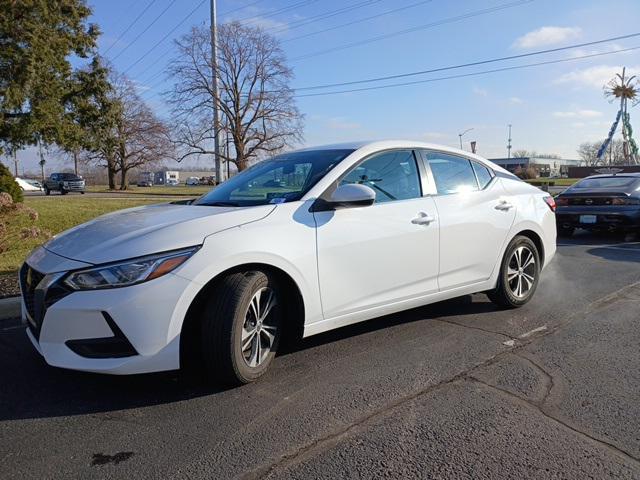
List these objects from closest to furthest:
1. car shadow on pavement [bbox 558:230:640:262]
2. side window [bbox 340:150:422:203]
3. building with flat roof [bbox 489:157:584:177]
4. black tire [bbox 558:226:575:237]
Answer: side window [bbox 340:150:422:203]
car shadow on pavement [bbox 558:230:640:262]
black tire [bbox 558:226:575:237]
building with flat roof [bbox 489:157:584:177]

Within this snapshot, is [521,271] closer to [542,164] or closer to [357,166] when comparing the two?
[357,166]

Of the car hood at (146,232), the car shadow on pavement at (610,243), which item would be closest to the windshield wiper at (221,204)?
the car hood at (146,232)

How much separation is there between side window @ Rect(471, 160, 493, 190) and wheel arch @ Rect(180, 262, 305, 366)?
7.77 ft

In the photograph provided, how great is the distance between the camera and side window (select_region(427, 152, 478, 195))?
465cm

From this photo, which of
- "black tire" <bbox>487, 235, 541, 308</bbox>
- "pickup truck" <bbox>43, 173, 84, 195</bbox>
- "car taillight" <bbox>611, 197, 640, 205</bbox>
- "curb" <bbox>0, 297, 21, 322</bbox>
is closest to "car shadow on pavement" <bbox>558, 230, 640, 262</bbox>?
"car taillight" <bbox>611, 197, 640, 205</bbox>

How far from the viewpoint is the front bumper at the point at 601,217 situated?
32.7 feet

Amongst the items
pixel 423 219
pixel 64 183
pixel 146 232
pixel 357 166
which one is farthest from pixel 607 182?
pixel 64 183

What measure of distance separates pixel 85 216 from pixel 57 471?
1066 centimetres

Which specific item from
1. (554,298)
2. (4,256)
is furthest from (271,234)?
(4,256)

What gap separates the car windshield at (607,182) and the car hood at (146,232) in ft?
31.3

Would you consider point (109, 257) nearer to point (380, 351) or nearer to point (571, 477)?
point (380, 351)

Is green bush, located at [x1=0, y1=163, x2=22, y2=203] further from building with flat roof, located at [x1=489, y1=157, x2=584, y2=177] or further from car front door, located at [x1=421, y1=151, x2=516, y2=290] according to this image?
building with flat roof, located at [x1=489, y1=157, x2=584, y2=177]

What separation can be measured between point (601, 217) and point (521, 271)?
6.15 metres

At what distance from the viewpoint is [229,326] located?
320 cm
